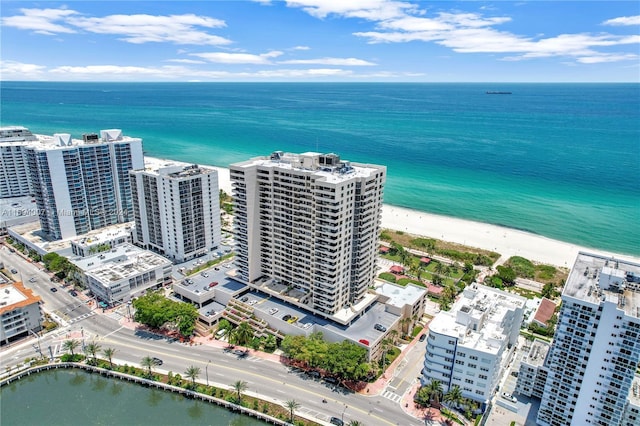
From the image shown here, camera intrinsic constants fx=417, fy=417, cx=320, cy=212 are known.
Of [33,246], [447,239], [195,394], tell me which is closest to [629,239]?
[447,239]

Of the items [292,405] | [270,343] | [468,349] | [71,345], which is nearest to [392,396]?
[468,349]

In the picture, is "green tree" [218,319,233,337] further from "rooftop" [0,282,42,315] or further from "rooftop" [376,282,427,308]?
"rooftop" [0,282,42,315]

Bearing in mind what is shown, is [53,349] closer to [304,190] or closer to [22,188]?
[304,190]

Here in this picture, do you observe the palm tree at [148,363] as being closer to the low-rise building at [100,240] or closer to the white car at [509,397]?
the low-rise building at [100,240]

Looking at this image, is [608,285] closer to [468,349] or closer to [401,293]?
[468,349]

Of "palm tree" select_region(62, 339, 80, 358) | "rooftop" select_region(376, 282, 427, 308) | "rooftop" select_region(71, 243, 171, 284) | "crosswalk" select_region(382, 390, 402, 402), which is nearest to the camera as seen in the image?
"crosswalk" select_region(382, 390, 402, 402)

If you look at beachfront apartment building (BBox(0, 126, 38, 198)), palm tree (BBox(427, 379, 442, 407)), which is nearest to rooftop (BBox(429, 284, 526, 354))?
palm tree (BBox(427, 379, 442, 407))
